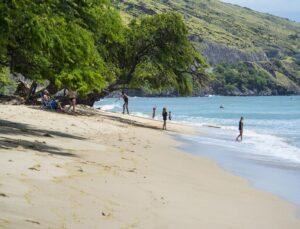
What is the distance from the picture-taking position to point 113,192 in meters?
9.47

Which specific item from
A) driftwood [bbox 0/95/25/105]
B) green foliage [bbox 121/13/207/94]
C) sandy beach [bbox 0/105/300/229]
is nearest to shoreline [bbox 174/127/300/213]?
sandy beach [bbox 0/105/300/229]

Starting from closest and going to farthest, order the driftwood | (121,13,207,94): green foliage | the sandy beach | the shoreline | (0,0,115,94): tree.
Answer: the sandy beach < (0,0,115,94): tree < the shoreline < the driftwood < (121,13,207,94): green foliage

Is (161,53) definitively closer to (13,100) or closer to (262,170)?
Result: (13,100)

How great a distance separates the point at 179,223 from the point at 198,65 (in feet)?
112

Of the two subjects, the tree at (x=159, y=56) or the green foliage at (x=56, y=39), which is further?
the tree at (x=159, y=56)

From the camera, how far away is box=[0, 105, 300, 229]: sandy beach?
7.32m

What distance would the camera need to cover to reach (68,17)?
15562mm

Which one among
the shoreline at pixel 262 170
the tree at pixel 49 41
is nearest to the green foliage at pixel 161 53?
the shoreline at pixel 262 170

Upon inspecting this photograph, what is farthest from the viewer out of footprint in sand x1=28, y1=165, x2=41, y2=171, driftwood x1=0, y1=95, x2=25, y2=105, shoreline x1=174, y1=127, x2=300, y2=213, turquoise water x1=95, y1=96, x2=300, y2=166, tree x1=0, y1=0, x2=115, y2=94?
driftwood x1=0, y1=95, x2=25, y2=105

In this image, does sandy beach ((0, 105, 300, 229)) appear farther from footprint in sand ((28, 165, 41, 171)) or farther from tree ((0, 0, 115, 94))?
tree ((0, 0, 115, 94))

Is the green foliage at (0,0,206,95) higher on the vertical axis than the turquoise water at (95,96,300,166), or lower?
higher

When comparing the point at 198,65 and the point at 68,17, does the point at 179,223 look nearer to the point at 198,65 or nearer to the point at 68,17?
the point at 68,17

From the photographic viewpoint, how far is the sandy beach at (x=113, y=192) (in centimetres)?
732

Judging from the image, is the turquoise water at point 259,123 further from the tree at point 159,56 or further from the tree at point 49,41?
the tree at point 49,41
